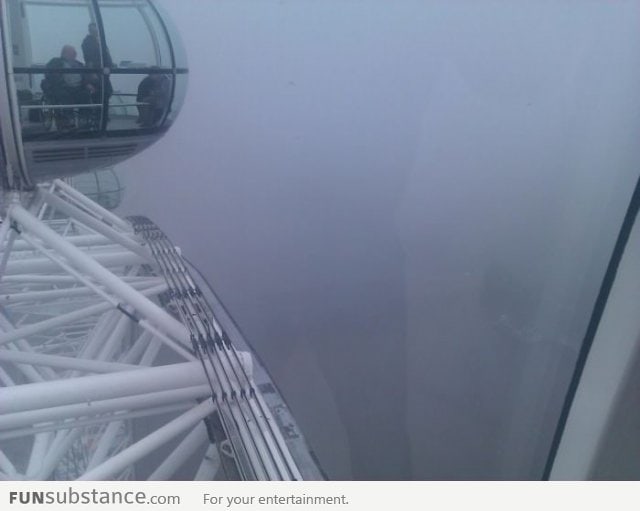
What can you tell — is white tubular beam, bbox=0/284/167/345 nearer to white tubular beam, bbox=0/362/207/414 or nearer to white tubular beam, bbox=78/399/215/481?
white tubular beam, bbox=0/362/207/414

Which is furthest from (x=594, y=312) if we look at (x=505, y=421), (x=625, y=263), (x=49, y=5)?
(x=49, y=5)

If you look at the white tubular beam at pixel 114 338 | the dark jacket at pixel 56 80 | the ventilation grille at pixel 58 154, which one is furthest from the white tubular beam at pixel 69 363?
the dark jacket at pixel 56 80

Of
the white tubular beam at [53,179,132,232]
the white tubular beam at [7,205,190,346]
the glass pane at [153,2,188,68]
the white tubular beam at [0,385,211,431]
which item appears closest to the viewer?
the white tubular beam at [0,385,211,431]

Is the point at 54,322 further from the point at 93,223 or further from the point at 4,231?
the point at 93,223

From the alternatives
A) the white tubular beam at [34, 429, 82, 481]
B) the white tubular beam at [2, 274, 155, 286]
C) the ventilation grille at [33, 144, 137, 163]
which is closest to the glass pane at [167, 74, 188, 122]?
the ventilation grille at [33, 144, 137, 163]

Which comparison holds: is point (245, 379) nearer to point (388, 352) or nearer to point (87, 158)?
point (87, 158)

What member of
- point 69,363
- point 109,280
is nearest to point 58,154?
point 109,280
